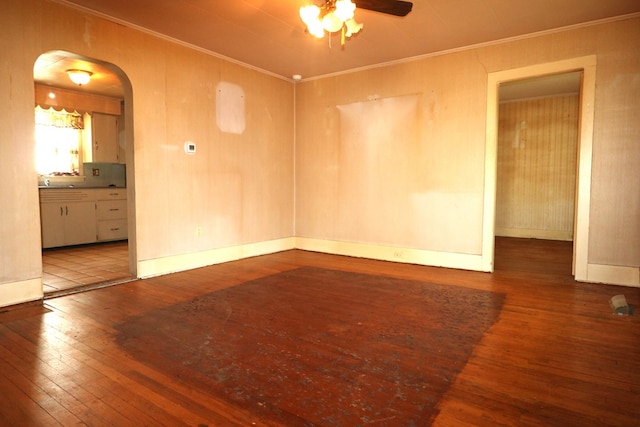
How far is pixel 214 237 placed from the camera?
4934 mm

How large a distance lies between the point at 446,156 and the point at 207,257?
3390 mm

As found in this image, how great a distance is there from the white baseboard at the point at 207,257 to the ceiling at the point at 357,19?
8.49 feet

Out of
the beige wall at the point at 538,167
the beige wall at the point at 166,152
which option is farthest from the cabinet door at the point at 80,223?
the beige wall at the point at 538,167

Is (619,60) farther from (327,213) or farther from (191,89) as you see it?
(191,89)

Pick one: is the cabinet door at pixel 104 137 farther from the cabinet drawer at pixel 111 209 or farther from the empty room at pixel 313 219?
the cabinet drawer at pixel 111 209

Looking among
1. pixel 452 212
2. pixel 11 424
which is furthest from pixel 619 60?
pixel 11 424

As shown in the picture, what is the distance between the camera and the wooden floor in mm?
1675

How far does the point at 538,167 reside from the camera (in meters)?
7.41

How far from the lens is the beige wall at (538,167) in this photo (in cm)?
711

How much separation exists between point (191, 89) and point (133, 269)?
2.26 m

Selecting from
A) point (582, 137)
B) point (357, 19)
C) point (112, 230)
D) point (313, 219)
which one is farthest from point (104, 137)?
point (582, 137)

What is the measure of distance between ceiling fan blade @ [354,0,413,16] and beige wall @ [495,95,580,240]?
602 cm

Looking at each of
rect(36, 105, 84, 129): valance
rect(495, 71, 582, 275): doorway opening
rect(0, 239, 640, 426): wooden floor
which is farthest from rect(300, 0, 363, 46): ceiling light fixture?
rect(36, 105, 84, 129): valance

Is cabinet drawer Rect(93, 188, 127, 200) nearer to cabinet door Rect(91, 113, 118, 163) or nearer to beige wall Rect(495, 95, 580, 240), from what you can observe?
cabinet door Rect(91, 113, 118, 163)
